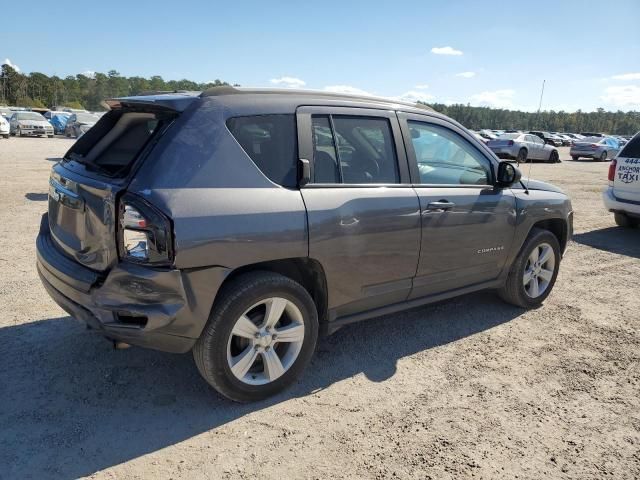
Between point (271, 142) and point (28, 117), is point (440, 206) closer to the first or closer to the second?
point (271, 142)

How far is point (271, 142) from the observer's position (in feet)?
10.00

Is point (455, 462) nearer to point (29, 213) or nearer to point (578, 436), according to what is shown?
point (578, 436)

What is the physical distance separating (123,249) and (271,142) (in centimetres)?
107

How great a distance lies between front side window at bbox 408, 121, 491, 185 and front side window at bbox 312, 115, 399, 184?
28cm

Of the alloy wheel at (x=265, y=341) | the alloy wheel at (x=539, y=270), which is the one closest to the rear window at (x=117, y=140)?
the alloy wheel at (x=265, y=341)

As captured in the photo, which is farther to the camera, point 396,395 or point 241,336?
point 396,395

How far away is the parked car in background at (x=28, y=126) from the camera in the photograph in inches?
1168

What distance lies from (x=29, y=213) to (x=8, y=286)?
11.6 feet

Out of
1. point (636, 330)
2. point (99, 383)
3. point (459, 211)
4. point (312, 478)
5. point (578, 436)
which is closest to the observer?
point (312, 478)

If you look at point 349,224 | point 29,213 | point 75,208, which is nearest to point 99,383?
point 75,208

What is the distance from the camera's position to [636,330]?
14.7 feet

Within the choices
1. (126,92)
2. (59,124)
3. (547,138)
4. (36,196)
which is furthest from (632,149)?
(126,92)

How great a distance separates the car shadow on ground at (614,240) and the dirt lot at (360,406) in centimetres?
325

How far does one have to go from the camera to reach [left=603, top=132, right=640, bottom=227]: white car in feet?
26.6
